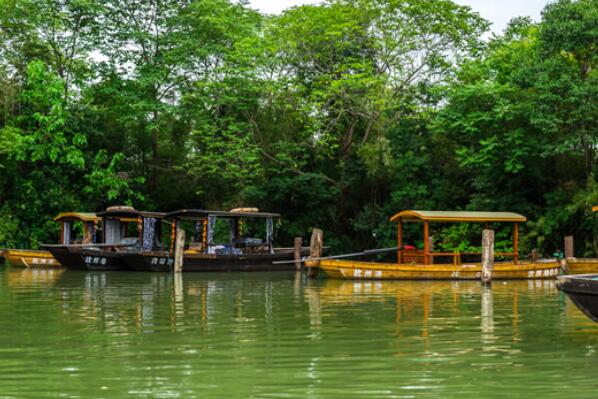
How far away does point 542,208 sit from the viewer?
29781 mm

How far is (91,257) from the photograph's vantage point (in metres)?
28.5

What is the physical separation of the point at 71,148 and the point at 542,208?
65.2 ft

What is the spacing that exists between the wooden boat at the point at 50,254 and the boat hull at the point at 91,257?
2.08 metres

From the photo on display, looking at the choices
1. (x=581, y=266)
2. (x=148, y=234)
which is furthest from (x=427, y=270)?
(x=148, y=234)

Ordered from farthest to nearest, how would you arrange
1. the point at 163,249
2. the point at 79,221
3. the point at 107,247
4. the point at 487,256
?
the point at 79,221, the point at 163,249, the point at 107,247, the point at 487,256

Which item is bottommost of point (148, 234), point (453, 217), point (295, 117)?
point (148, 234)

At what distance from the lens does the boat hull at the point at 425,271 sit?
2266 centimetres

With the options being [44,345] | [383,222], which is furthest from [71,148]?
[44,345]

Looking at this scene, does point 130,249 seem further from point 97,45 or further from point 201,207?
point 97,45

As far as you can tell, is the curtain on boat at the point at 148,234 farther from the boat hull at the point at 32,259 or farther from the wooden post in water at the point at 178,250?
the boat hull at the point at 32,259

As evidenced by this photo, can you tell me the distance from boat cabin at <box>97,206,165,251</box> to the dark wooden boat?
2073cm

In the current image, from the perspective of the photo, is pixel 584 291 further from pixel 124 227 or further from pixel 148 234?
pixel 124 227

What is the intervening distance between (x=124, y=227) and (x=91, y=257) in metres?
2.98

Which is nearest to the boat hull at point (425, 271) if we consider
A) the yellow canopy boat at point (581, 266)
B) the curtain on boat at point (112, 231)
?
the yellow canopy boat at point (581, 266)
